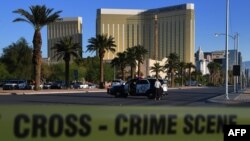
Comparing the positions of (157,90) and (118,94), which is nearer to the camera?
(157,90)

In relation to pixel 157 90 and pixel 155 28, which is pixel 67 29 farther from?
pixel 157 90

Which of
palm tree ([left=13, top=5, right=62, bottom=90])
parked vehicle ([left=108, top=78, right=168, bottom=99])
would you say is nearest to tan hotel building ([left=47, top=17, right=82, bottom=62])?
palm tree ([left=13, top=5, right=62, bottom=90])

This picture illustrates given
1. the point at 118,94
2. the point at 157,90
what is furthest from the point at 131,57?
the point at 157,90

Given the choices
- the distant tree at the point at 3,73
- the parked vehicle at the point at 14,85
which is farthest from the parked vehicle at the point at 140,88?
the distant tree at the point at 3,73

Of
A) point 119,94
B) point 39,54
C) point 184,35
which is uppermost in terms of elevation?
point 184,35

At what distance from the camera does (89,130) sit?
4.98 meters

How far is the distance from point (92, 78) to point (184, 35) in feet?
103

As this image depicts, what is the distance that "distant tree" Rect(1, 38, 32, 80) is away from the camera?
301ft

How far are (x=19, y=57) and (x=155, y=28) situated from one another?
80677mm

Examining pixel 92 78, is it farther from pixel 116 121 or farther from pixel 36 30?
pixel 116 121

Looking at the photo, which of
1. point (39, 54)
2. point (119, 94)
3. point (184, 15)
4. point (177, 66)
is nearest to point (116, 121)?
point (119, 94)

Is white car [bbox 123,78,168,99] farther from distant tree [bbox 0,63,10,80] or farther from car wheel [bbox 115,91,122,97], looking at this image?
distant tree [bbox 0,63,10,80]

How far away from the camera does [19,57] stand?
92000 millimetres

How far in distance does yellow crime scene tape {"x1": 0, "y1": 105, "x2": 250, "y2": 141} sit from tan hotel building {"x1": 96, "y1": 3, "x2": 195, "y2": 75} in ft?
469
